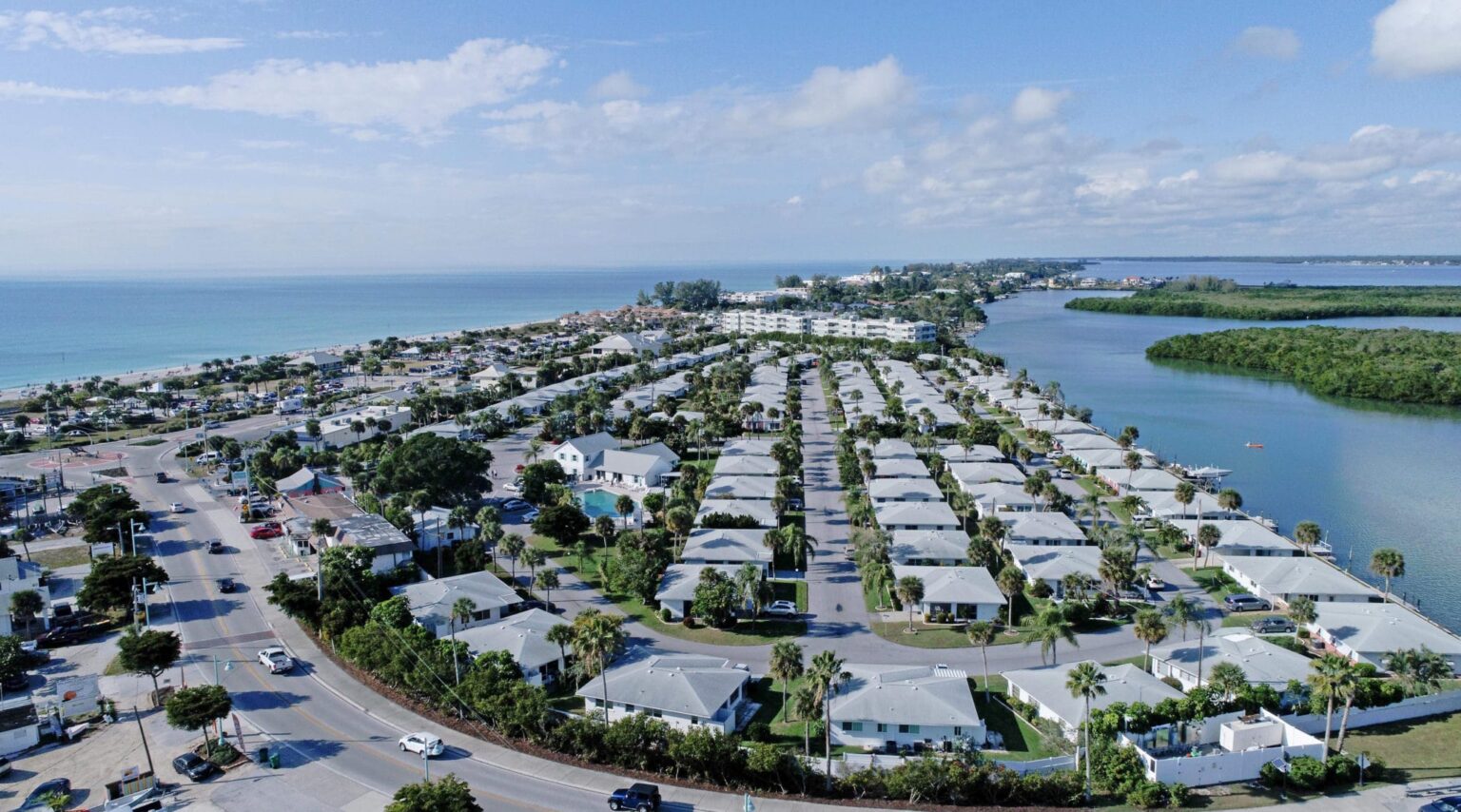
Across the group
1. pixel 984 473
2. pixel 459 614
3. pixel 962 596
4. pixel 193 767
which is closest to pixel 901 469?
pixel 984 473

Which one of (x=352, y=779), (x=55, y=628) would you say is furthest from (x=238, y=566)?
(x=352, y=779)

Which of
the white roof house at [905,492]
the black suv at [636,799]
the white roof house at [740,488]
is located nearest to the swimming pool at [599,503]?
the white roof house at [740,488]

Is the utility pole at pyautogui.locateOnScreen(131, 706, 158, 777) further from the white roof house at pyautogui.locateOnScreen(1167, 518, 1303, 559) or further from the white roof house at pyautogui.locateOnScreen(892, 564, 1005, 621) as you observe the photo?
the white roof house at pyautogui.locateOnScreen(1167, 518, 1303, 559)

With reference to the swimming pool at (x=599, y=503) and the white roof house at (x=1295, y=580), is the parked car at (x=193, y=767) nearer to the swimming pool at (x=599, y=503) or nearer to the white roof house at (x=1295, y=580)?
the swimming pool at (x=599, y=503)

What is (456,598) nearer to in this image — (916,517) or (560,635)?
(560,635)

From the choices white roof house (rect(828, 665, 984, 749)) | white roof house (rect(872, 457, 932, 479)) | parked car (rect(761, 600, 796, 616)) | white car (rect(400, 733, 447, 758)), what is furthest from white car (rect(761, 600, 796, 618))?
white roof house (rect(872, 457, 932, 479))

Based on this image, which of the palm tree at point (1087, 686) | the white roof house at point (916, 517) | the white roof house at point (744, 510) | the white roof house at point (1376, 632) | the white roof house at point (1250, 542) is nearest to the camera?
the palm tree at point (1087, 686)

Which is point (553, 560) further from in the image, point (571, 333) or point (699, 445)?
point (571, 333)
